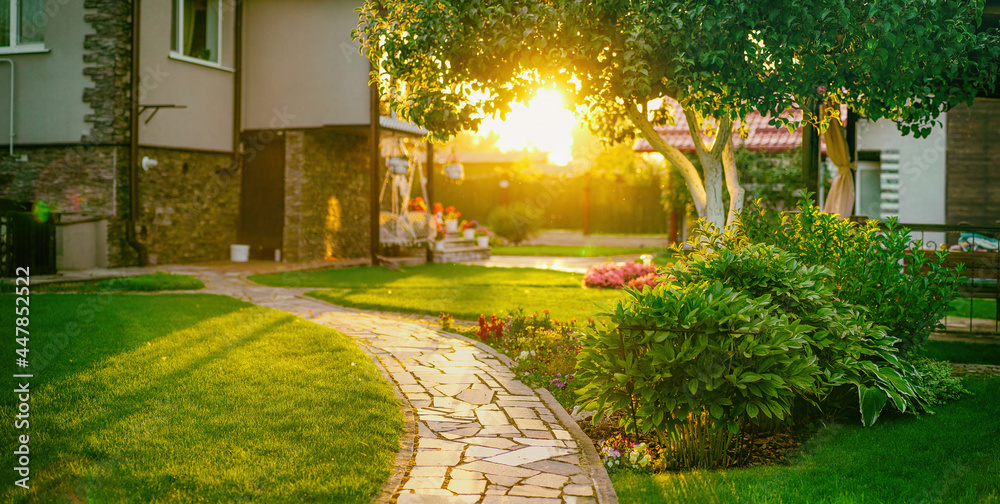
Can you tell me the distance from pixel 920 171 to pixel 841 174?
6.80 metres

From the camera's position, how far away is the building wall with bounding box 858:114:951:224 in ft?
47.8

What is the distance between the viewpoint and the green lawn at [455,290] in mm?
9938

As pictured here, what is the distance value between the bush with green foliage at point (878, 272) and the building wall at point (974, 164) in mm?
9835

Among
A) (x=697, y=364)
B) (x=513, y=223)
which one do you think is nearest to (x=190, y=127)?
(x=513, y=223)

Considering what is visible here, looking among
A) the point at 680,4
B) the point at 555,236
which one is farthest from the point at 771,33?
the point at 555,236

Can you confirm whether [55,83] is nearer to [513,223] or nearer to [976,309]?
[513,223]

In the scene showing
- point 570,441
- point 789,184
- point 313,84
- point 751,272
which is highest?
point 313,84

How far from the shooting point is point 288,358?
21.4 feet

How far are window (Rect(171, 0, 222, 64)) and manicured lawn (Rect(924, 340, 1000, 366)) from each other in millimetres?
13170

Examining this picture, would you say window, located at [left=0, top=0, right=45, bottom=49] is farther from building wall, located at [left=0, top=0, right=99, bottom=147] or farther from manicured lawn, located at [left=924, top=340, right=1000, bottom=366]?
manicured lawn, located at [left=924, top=340, right=1000, bottom=366]

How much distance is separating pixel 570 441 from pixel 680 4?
3.61 metres

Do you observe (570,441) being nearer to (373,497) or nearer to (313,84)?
(373,497)

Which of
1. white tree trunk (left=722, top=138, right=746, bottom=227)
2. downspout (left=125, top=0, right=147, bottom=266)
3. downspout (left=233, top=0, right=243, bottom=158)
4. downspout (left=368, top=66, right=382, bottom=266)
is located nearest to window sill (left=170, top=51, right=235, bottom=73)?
downspout (left=233, top=0, right=243, bottom=158)

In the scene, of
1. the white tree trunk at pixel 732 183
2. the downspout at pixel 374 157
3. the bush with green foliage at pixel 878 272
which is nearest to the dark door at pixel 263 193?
the downspout at pixel 374 157
